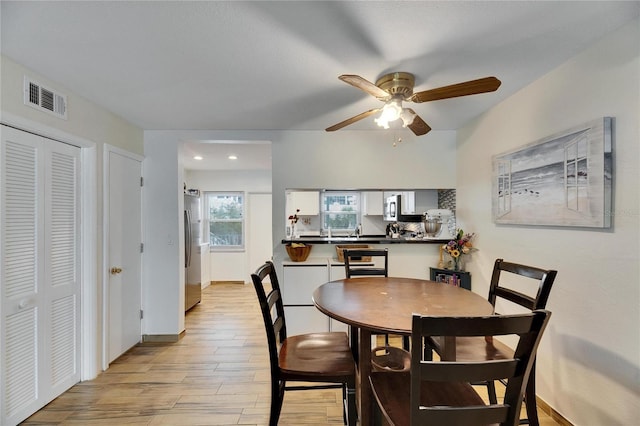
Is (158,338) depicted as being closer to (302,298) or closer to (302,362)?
(302,298)

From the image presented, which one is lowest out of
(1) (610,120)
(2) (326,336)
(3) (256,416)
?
(3) (256,416)

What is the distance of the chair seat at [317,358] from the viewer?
4.82 ft

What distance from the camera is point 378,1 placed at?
1.28 metres

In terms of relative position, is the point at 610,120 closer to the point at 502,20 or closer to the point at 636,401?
the point at 502,20

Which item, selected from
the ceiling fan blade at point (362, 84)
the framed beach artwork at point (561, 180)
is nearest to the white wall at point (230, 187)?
the ceiling fan blade at point (362, 84)

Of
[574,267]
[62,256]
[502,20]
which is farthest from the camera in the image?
[62,256]

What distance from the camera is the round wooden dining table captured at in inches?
50.8

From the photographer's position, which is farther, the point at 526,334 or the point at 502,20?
the point at 502,20

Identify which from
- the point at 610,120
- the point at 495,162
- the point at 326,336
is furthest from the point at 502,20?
the point at 326,336

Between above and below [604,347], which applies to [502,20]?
above

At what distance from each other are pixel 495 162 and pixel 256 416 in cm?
278

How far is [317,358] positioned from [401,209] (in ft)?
8.96

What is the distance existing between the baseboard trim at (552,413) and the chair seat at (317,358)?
150 cm

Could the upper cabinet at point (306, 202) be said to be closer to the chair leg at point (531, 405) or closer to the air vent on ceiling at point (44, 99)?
the air vent on ceiling at point (44, 99)
